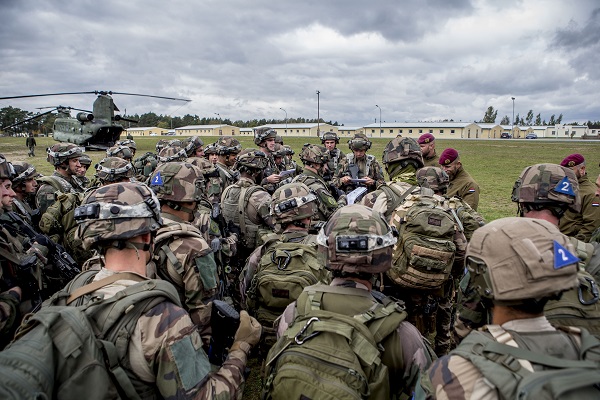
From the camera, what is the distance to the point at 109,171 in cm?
661

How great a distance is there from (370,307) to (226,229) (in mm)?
4058

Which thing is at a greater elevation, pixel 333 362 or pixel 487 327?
pixel 487 327

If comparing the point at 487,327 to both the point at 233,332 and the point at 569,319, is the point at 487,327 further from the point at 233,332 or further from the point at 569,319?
the point at 233,332

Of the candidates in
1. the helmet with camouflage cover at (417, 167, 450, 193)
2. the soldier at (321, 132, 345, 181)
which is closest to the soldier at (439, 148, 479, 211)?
the helmet with camouflage cover at (417, 167, 450, 193)

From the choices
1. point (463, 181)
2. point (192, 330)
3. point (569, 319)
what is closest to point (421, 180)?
point (463, 181)

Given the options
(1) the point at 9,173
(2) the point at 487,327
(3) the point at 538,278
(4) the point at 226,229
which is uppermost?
(1) the point at 9,173

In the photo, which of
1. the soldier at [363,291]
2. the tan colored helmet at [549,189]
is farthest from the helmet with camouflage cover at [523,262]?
the tan colored helmet at [549,189]

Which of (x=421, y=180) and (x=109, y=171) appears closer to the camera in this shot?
(x=421, y=180)

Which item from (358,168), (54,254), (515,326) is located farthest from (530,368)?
(358,168)

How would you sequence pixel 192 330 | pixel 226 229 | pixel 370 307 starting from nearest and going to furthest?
1. pixel 192 330
2. pixel 370 307
3. pixel 226 229

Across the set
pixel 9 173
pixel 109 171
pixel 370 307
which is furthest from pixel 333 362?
pixel 109 171

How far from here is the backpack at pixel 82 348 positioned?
5.77 ft

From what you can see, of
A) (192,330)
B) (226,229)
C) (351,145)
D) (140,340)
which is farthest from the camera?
(351,145)

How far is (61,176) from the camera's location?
755 cm
